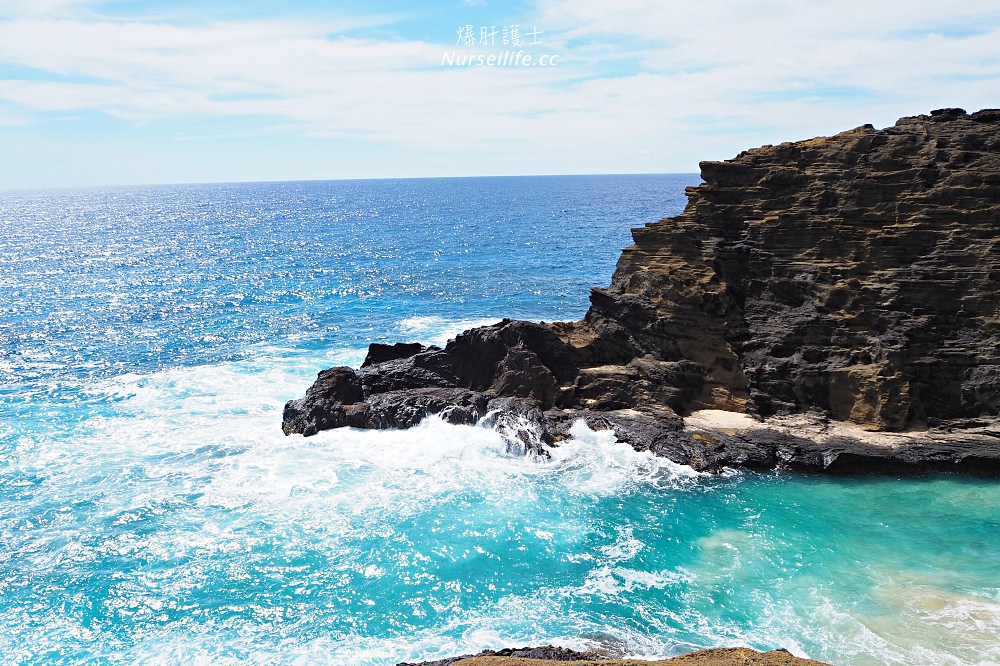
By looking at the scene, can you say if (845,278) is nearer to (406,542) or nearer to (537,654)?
(406,542)

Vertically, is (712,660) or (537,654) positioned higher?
(712,660)

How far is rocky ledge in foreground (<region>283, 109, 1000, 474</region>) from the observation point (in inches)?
1391

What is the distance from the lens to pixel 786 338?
38562mm

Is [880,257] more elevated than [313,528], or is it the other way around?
[880,257]

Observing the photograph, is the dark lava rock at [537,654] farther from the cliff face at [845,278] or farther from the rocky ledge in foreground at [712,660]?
the cliff face at [845,278]

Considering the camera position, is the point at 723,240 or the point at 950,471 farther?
the point at 723,240

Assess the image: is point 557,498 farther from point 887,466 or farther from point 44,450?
point 44,450

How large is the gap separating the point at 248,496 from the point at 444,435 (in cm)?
1066

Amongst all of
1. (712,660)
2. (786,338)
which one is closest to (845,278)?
(786,338)

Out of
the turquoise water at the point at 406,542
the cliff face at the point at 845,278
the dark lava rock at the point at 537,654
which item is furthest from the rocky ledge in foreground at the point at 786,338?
the dark lava rock at the point at 537,654

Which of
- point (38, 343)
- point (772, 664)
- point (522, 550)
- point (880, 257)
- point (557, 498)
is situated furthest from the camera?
point (38, 343)

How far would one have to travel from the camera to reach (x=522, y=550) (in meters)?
28.4

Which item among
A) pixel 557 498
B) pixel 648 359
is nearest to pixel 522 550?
pixel 557 498

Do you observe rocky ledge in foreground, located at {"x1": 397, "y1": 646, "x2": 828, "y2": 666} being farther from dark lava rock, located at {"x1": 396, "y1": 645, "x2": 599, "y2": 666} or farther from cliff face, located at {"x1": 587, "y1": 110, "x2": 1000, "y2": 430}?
cliff face, located at {"x1": 587, "y1": 110, "x2": 1000, "y2": 430}
